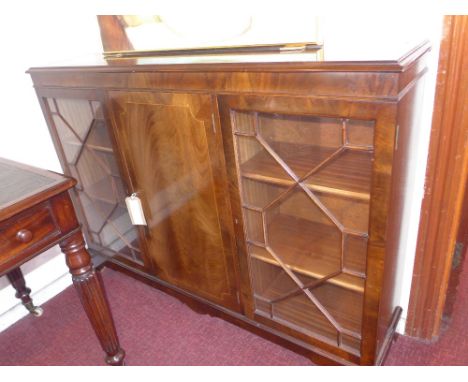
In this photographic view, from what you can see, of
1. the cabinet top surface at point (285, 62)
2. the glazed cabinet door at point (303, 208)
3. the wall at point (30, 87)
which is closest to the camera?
the cabinet top surface at point (285, 62)

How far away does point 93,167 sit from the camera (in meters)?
1.64

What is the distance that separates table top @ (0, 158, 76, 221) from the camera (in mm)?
997

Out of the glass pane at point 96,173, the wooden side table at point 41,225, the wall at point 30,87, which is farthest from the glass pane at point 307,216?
the wall at point 30,87

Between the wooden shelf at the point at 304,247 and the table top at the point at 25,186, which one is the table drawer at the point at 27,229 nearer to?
the table top at the point at 25,186

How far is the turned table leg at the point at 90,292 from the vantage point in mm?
1200

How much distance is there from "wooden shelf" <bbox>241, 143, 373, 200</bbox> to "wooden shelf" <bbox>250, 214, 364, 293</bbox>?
7.5 inches

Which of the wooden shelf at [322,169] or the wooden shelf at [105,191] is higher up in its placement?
the wooden shelf at [322,169]

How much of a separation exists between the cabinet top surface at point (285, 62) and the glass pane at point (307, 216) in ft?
0.45

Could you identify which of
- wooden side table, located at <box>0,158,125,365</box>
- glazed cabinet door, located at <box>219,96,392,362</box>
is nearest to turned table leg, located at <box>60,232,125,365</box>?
wooden side table, located at <box>0,158,125,365</box>

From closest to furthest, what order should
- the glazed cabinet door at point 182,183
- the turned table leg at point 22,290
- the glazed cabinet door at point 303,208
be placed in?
the glazed cabinet door at point 303,208, the glazed cabinet door at point 182,183, the turned table leg at point 22,290

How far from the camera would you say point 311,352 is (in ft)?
4.31

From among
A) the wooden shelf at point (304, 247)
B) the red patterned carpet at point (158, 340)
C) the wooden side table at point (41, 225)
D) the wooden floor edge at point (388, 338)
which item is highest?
the wooden side table at point (41, 225)

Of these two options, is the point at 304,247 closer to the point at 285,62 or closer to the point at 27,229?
the point at 285,62

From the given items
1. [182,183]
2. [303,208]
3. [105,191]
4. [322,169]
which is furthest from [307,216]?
[105,191]
